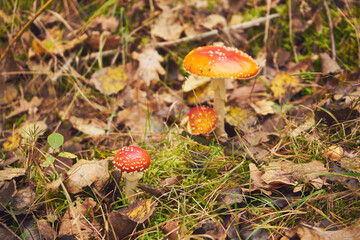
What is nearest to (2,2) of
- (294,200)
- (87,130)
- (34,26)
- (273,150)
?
(34,26)

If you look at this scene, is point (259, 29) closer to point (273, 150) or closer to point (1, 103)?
point (273, 150)

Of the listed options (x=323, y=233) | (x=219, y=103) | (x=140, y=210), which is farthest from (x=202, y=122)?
(x=323, y=233)

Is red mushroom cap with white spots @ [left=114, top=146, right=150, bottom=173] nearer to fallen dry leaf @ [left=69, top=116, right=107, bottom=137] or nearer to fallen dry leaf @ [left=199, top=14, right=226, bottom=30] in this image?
fallen dry leaf @ [left=69, top=116, right=107, bottom=137]

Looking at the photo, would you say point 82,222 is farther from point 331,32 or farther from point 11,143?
point 331,32

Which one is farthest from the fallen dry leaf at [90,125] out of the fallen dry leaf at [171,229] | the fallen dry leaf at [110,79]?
the fallen dry leaf at [171,229]

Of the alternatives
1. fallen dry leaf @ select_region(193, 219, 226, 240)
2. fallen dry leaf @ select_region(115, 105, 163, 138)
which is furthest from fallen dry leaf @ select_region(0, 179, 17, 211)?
fallen dry leaf @ select_region(193, 219, 226, 240)

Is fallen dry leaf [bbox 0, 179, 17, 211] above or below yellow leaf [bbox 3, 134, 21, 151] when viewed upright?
above
